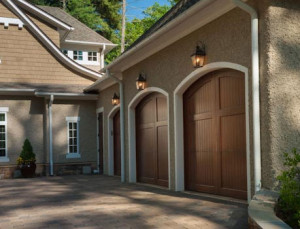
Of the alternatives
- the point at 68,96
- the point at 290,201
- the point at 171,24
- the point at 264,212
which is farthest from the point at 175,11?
the point at 68,96

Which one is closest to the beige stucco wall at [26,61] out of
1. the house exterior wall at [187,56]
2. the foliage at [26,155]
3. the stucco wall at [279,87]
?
the foliage at [26,155]

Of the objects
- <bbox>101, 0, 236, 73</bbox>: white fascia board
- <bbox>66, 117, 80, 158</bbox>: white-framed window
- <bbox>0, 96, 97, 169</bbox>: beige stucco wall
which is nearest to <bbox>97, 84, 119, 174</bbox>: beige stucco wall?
<bbox>0, 96, 97, 169</bbox>: beige stucco wall

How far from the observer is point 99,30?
1275 inches

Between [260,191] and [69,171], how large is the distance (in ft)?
36.7

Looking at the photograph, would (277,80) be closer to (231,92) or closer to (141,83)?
(231,92)

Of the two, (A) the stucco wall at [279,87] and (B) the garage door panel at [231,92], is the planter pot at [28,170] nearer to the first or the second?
(B) the garage door panel at [231,92]

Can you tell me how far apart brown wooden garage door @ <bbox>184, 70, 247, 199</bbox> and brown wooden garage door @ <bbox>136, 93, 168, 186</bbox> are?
1178 mm

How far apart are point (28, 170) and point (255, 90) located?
11.0m

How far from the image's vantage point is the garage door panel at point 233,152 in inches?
279

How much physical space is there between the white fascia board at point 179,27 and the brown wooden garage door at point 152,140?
1.17 metres

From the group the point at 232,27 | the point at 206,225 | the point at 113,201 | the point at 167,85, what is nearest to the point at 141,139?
the point at 167,85

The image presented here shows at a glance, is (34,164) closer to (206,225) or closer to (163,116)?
(163,116)

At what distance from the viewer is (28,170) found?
15062mm

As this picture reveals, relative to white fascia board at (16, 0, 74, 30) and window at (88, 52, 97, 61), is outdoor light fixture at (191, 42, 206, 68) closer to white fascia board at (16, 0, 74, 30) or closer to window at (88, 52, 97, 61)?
white fascia board at (16, 0, 74, 30)
